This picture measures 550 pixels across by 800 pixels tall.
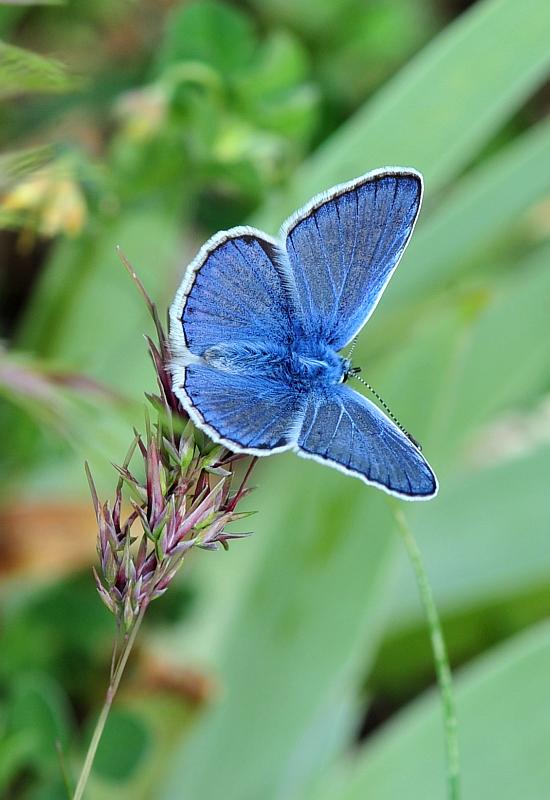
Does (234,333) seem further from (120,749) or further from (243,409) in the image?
(120,749)

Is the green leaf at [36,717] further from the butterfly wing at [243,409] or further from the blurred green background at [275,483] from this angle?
the butterfly wing at [243,409]

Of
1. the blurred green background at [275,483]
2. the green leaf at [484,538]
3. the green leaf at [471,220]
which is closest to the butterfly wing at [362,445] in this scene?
the blurred green background at [275,483]

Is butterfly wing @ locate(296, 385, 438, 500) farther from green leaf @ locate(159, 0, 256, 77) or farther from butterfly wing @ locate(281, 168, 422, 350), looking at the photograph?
green leaf @ locate(159, 0, 256, 77)

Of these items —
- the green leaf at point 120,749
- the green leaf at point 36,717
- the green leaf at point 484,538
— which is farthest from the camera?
the green leaf at point 484,538

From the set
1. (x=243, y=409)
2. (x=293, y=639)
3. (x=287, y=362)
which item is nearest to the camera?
(x=243, y=409)

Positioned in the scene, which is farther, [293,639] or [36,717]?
[293,639]

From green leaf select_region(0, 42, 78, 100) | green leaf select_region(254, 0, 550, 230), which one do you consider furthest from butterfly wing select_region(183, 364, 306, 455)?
green leaf select_region(254, 0, 550, 230)

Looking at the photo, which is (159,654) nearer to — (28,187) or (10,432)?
(10,432)

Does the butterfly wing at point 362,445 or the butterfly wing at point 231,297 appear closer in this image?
the butterfly wing at point 362,445

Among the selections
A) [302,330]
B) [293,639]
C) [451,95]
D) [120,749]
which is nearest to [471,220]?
[451,95]
